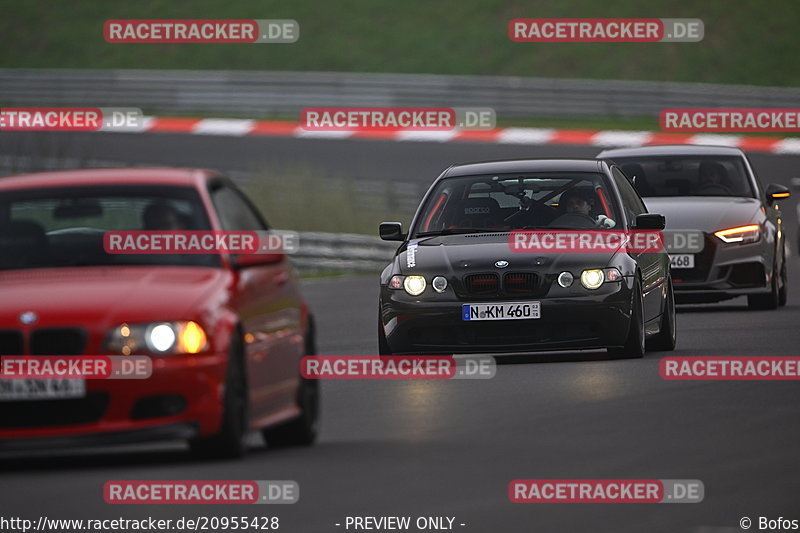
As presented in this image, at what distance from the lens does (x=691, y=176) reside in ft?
68.5

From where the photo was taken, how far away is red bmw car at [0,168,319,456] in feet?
31.5

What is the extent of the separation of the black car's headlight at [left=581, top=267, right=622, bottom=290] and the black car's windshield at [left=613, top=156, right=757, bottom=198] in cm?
561

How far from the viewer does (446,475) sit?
31.4ft

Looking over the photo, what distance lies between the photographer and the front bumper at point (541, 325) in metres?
15.0

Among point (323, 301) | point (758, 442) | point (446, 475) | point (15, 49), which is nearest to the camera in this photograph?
point (446, 475)

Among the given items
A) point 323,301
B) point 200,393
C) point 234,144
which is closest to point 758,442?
point 200,393

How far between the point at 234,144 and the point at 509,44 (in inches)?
470

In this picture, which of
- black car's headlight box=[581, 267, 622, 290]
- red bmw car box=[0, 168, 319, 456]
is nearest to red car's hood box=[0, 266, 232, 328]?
red bmw car box=[0, 168, 319, 456]

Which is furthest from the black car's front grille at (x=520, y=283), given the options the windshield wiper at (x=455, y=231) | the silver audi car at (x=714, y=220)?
the silver audi car at (x=714, y=220)

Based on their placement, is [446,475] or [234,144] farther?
[234,144]

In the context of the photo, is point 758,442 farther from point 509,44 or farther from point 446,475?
point 509,44

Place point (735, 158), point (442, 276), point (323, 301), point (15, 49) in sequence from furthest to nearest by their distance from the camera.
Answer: point (15, 49) < point (323, 301) < point (735, 158) < point (442, 276)

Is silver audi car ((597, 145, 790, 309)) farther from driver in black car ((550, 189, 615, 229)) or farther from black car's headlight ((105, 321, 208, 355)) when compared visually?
black car's headlight ((105, 321, 208, 355))

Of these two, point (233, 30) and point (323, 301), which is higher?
point (233, 30)
